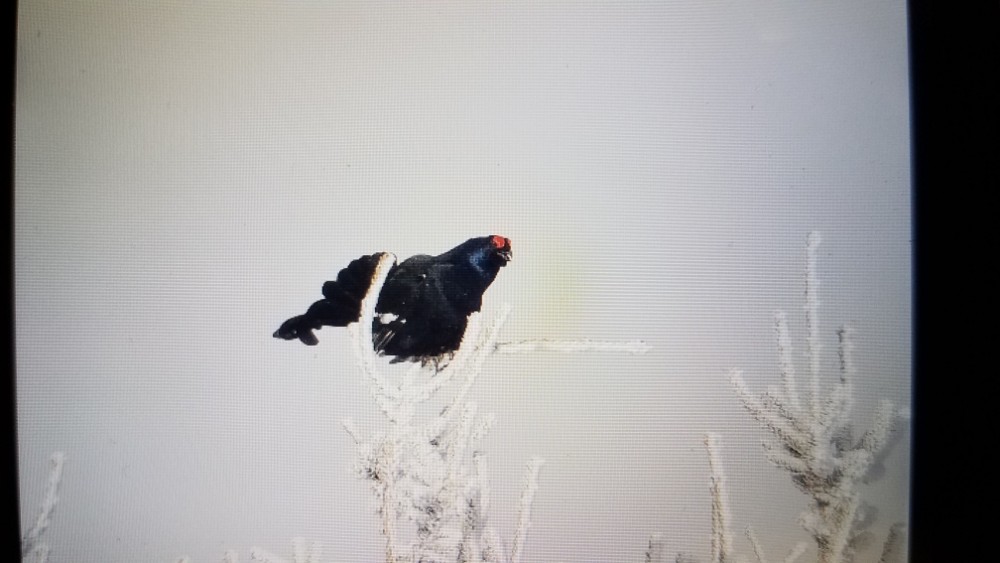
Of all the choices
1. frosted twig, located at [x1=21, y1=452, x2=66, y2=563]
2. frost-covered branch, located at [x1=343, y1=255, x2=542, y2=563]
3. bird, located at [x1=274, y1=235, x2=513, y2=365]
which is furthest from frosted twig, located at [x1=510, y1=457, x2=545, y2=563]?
frosted twig, located at [x1=21, y1=452, x2=66, y2=563]

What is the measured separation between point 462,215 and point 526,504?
12.4 inches

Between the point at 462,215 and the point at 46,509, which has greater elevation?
the point at 462,215

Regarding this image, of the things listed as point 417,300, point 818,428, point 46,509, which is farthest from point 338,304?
point 818,428

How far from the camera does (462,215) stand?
557 millimetres

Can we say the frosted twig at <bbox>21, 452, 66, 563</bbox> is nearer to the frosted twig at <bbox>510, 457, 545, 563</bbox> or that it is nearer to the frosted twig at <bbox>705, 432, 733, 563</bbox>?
the frosted twig at <bbox>510, 457, 545, 563</bbox>

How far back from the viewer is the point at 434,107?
567 millimetres

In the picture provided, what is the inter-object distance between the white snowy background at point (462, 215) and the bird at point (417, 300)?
0.02 meters

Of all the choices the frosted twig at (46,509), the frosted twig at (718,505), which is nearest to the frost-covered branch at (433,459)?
the frosted twig at (718,505)

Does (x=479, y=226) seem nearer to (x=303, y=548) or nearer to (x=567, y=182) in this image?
(x=567, y=182)

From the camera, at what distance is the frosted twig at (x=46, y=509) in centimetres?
57

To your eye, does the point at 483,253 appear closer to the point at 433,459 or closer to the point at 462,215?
the point at 462,215

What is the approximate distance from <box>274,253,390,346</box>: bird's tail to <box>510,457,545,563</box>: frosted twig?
0.24m

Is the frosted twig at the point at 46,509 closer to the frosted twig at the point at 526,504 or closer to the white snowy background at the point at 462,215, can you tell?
the white snowy background at the point at 462,215

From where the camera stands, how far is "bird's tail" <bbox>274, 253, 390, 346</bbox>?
0.56 meters
